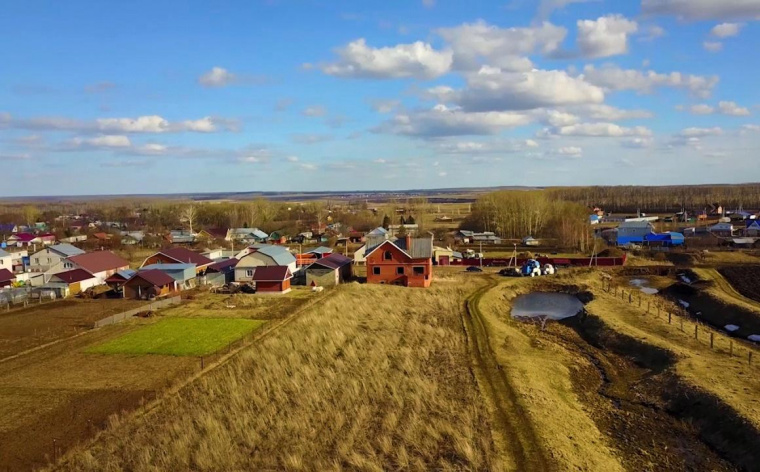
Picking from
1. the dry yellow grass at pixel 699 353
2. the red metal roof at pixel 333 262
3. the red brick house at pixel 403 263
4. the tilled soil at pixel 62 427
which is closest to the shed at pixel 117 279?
the red metal roof at pixel 333 262

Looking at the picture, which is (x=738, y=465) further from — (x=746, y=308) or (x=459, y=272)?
(x=459, y=272)

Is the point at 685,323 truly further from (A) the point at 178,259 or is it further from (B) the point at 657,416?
(A) the point at 178,259

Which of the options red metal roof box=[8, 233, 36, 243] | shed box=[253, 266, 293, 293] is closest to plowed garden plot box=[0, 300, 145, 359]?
shed box=[253, 266, 293, 293]

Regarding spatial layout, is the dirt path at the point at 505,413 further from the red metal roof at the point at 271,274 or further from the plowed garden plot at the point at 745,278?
the plowed garden plot at the point at 745,278

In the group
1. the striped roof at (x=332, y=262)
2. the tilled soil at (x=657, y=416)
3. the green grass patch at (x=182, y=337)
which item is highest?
the striped roof at (x=332, y=262)

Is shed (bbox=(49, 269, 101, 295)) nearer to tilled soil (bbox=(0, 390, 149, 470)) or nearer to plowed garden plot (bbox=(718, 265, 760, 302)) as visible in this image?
tilled soil (bbox=(0, 390, 149, 470))

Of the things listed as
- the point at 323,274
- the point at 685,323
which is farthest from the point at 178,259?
the point at 685,323

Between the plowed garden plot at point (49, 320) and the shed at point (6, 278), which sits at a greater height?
the shed at point (6, 278)
